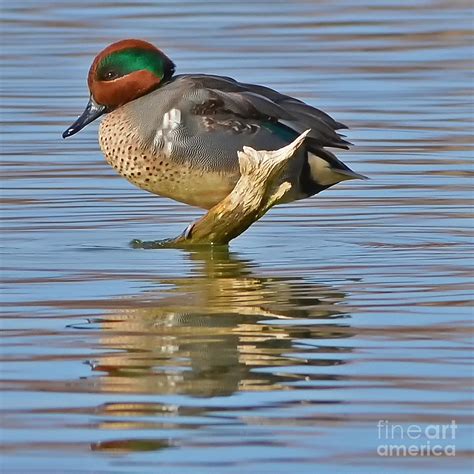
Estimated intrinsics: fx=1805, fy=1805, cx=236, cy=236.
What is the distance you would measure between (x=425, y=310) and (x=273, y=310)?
2.09 feet

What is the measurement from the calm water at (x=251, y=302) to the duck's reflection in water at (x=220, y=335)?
13mm

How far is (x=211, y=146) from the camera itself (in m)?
9.14

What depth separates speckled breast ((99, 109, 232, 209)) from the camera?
29.9 ft

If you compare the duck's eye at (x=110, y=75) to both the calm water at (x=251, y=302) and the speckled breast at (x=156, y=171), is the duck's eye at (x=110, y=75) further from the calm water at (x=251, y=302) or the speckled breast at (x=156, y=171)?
→ the calm water at (x=251, y=302)

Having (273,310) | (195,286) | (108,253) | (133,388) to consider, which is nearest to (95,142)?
(108,253)

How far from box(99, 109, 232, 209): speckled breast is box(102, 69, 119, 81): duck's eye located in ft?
0.73

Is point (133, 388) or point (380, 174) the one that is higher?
point (133, 388)

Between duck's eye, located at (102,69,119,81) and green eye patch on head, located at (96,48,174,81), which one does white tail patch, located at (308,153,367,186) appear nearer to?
green eye patch on head, located at (96,48,174,81)

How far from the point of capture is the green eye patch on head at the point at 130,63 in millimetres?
9406

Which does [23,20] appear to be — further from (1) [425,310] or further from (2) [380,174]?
(1) [425,310]

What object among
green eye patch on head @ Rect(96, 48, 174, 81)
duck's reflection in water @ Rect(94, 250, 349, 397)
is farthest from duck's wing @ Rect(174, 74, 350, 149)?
duck's reflection in water @ Rect(94, 250, 349, 397)

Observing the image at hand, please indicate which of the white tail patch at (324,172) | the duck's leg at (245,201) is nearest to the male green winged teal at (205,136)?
the white tail patch at (324,172)

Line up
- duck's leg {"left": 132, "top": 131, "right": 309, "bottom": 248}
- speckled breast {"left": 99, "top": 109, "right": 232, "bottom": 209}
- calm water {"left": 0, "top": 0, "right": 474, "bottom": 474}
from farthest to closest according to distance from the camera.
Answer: speckled breast {"left": 99, "top": 109, "right": 232, "bottom": 209} < duck's leg {"left": 132, "top": 131, "right": 309, "bottom": 248} < calm water {"left": 0, "top": 0, "right": 474, "bottom": 474}

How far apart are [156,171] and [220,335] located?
2.25 m
